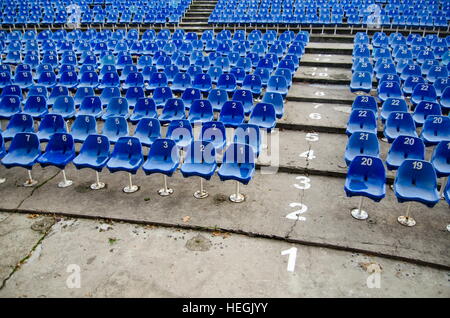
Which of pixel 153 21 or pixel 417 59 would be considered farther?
pixel 153 21

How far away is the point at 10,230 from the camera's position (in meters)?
5.18

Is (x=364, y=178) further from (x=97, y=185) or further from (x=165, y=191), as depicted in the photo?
(x=97, y=185)

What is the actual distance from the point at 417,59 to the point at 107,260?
10422 millimetres

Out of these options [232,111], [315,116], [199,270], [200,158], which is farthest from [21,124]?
[315,116]

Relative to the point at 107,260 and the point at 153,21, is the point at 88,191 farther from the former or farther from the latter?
the point at 153,21

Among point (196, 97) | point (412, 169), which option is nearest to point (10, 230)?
point (196, 97)

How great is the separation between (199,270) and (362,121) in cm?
446

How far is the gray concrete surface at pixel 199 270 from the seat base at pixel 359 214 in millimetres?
816

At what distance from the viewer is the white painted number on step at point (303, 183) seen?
19.8 feet

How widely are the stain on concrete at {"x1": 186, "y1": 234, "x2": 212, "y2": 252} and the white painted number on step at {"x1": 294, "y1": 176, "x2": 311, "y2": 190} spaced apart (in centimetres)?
202

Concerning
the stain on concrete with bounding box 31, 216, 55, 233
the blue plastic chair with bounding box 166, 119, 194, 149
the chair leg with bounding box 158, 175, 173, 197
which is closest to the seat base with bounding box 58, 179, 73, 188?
the stain on concrete with bounding box 31, 216, 55, 233

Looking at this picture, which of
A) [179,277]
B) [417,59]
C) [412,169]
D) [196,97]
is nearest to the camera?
[179,277]

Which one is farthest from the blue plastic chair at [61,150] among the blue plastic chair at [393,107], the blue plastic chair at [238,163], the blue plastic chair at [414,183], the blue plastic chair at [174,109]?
the blue plastic chair at [393,107]

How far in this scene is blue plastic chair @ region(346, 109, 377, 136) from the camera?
6836 millimetres
